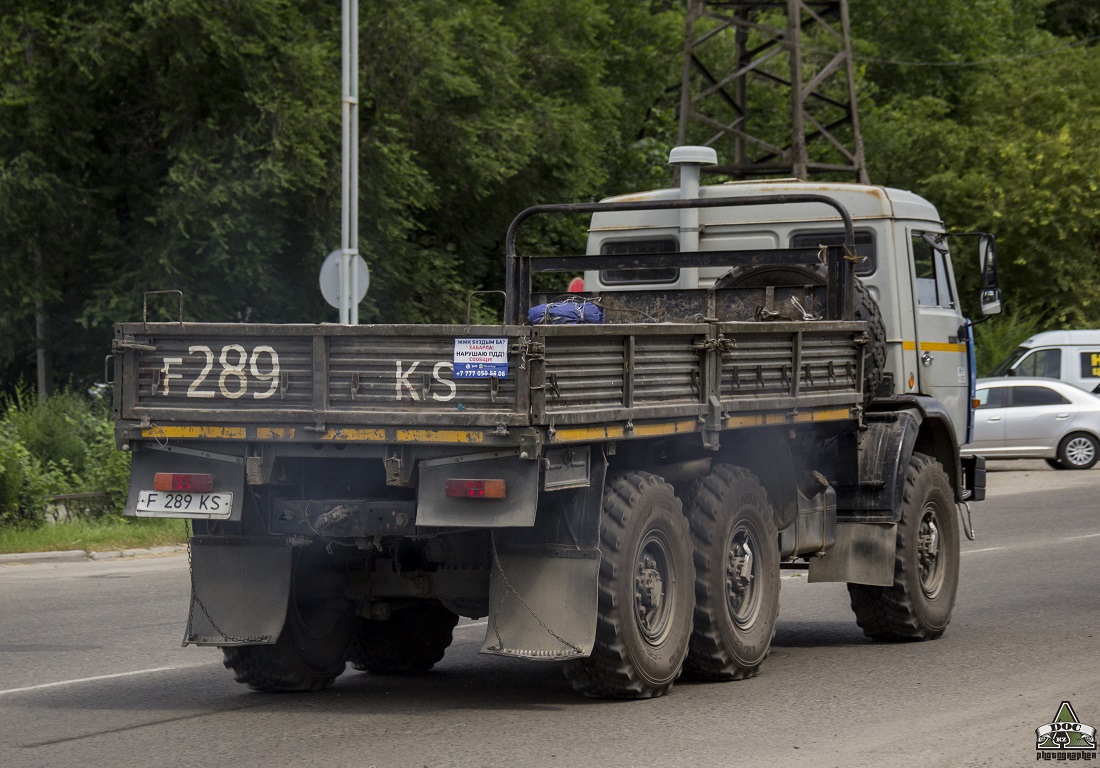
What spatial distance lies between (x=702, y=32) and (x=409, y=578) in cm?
3284

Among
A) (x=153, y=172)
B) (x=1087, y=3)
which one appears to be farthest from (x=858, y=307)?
(x=1087, y=3)

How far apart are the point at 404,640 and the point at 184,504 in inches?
73.2

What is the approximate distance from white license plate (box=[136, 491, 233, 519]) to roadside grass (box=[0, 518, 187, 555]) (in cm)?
800

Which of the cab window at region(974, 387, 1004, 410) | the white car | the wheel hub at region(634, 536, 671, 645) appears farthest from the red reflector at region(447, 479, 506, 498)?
the cab window at region(974, 387, 1004, 410)

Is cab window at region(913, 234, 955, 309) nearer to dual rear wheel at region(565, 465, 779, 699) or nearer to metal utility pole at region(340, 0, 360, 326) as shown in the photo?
dual rear wheel at region(565, 465, 779, 699)

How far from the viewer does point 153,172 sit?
2686cm

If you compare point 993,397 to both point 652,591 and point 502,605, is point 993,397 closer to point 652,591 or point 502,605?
point 652,591

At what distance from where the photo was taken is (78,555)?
1541cm

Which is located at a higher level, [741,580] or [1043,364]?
[1043,364]

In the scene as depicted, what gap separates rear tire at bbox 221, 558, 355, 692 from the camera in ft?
27.2

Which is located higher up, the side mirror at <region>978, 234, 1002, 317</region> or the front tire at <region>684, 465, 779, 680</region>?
the side mirror at <region>978, 234, 1002, 317</region>

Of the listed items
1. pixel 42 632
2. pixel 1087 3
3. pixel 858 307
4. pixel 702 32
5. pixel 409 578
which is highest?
pixel 1087 3

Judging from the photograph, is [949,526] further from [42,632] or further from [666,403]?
[42,632]

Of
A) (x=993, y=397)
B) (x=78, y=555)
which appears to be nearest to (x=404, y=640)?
(x=78, y=555)
